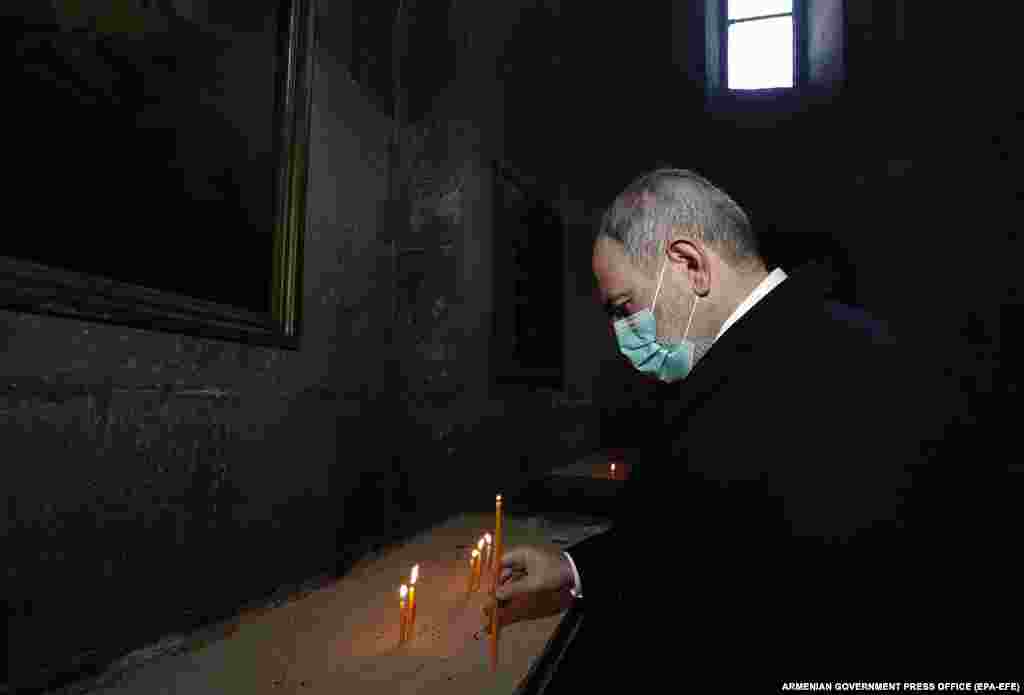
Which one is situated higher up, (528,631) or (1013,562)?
(1013,562)

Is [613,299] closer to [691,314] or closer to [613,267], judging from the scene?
[613,267]

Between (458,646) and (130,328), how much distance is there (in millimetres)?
1223

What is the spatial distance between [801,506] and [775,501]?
63 mm

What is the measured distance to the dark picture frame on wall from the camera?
1.29 m

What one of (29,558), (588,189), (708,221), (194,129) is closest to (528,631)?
(29,558)

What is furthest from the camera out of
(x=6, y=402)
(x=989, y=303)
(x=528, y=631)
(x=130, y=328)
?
(x=989, y=303)

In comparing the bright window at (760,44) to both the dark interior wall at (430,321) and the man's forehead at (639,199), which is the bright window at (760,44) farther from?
the man's forehead at (639,199)

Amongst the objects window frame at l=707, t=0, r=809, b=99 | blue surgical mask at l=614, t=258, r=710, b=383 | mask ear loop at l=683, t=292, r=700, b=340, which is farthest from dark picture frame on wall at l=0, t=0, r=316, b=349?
window frame at l=707, t=0, r=809, b=99

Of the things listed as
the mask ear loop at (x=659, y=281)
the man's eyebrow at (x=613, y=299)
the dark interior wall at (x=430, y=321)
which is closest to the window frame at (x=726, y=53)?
the dark interior wall at (x=430, y=321)

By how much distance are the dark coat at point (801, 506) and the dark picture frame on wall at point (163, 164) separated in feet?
4.55

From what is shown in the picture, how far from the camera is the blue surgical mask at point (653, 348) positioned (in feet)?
Answer: 7.61

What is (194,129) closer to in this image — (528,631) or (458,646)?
(458,646)

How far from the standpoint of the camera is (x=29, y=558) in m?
1.31

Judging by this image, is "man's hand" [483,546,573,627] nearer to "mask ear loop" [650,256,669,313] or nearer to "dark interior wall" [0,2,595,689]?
"dark interior wall" [0,2,595,689]
